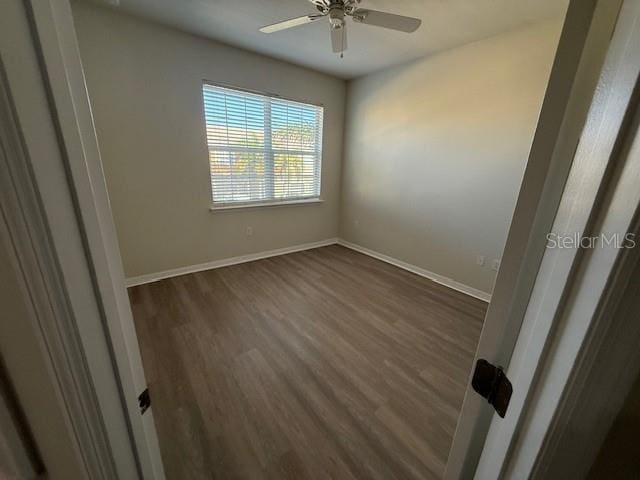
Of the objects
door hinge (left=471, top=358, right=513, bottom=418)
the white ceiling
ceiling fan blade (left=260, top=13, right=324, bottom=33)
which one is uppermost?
the white ceiling

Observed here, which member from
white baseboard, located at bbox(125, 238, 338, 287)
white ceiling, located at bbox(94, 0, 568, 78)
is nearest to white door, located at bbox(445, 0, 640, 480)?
white ceiling, located at bbox(94, 0, 568, 78)

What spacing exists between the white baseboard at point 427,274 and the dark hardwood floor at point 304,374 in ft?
0.54

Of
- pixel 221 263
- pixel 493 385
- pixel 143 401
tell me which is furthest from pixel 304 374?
pixel 221 263

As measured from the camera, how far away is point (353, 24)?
2.16 m

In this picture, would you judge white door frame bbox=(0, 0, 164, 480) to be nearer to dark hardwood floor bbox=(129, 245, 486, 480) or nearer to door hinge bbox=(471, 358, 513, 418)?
door hinge bbox=(471, 358, 513, 418)

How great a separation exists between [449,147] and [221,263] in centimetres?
308

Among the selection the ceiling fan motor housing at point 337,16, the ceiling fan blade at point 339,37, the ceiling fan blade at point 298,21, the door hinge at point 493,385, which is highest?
the ceiling fan blade at point 298,21

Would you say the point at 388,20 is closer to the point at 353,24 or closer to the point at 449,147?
the point at 353,24

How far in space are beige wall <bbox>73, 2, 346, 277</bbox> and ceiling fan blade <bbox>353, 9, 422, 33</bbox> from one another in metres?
1.70

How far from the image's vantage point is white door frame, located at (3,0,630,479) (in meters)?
0.34

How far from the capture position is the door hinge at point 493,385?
0.47 metres

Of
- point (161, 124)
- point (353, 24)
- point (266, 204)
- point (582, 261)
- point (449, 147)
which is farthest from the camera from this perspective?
point (266, 204)

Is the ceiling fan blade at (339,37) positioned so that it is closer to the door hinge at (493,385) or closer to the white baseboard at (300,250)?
the door hinge at (493,385)

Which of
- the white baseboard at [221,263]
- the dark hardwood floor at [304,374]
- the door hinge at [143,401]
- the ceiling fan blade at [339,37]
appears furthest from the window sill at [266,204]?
the door hinge at [143,401]
